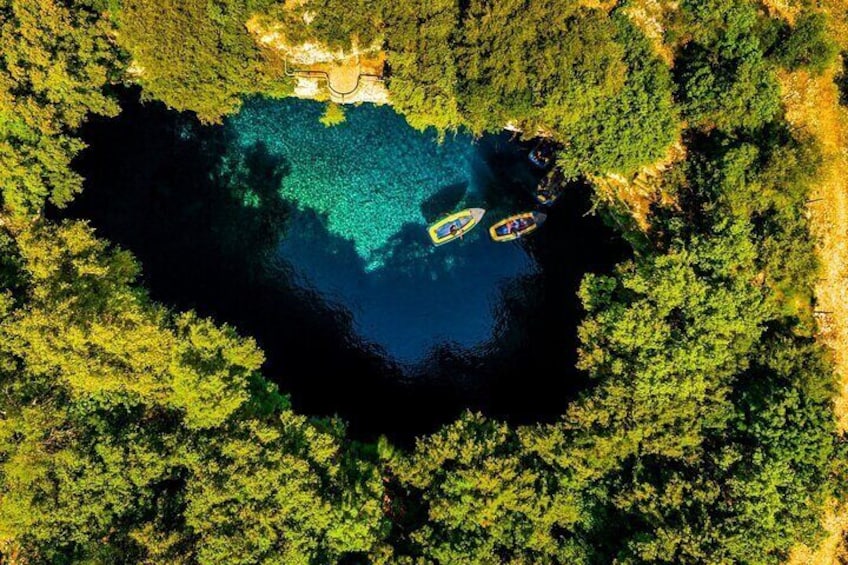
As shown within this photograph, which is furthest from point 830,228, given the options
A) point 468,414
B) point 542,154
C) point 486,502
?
point 486,502

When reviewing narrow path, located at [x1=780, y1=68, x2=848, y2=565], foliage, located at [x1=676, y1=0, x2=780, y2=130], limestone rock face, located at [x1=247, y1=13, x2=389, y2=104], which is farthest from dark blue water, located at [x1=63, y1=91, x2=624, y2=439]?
narrow path, located at [x1=780, y1=68, x2=848, y2=565]

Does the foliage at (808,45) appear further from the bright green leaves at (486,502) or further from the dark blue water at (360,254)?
the bright green leaves at (486,502)

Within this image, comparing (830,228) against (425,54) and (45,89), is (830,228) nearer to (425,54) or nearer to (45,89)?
(425,54)

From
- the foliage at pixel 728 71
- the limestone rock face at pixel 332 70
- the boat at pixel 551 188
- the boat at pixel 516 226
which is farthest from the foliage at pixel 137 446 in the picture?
the foliage at pixel 728 71

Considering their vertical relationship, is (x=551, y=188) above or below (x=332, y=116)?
below

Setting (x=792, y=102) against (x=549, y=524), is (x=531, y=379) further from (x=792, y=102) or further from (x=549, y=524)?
(x=792, y=102)

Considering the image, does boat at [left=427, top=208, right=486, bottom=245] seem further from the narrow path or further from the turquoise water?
the narrow path
